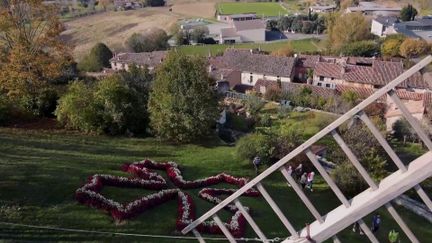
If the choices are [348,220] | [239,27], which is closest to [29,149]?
[348,220]

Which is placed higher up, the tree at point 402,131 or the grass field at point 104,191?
the grass field at point 104,191

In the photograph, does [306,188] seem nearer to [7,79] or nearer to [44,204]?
[44,204]

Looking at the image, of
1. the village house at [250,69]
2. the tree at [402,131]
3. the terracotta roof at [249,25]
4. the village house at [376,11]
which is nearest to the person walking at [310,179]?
the tree at [402,131]

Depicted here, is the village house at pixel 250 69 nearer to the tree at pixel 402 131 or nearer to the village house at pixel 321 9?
the tree at pixel 402 131

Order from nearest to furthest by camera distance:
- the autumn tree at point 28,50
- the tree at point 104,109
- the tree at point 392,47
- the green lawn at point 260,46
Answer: the tree at point 104,109, the autumn tree at point 28,50, the tree at point 392,47, the green lawn at point 260,46

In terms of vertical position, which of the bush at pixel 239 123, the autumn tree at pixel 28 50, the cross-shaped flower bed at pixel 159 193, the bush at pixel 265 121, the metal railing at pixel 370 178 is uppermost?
the metal railing at pixel 370 178

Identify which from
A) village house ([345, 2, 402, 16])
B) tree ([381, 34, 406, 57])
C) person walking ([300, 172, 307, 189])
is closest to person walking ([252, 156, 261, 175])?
person walking ([300, 172, 307, 189])

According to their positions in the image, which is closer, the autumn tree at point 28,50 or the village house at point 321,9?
the autumn tree at point 28,50

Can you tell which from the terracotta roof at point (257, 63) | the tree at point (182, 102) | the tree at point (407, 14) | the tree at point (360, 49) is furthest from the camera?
the tree at point (407, 14)
